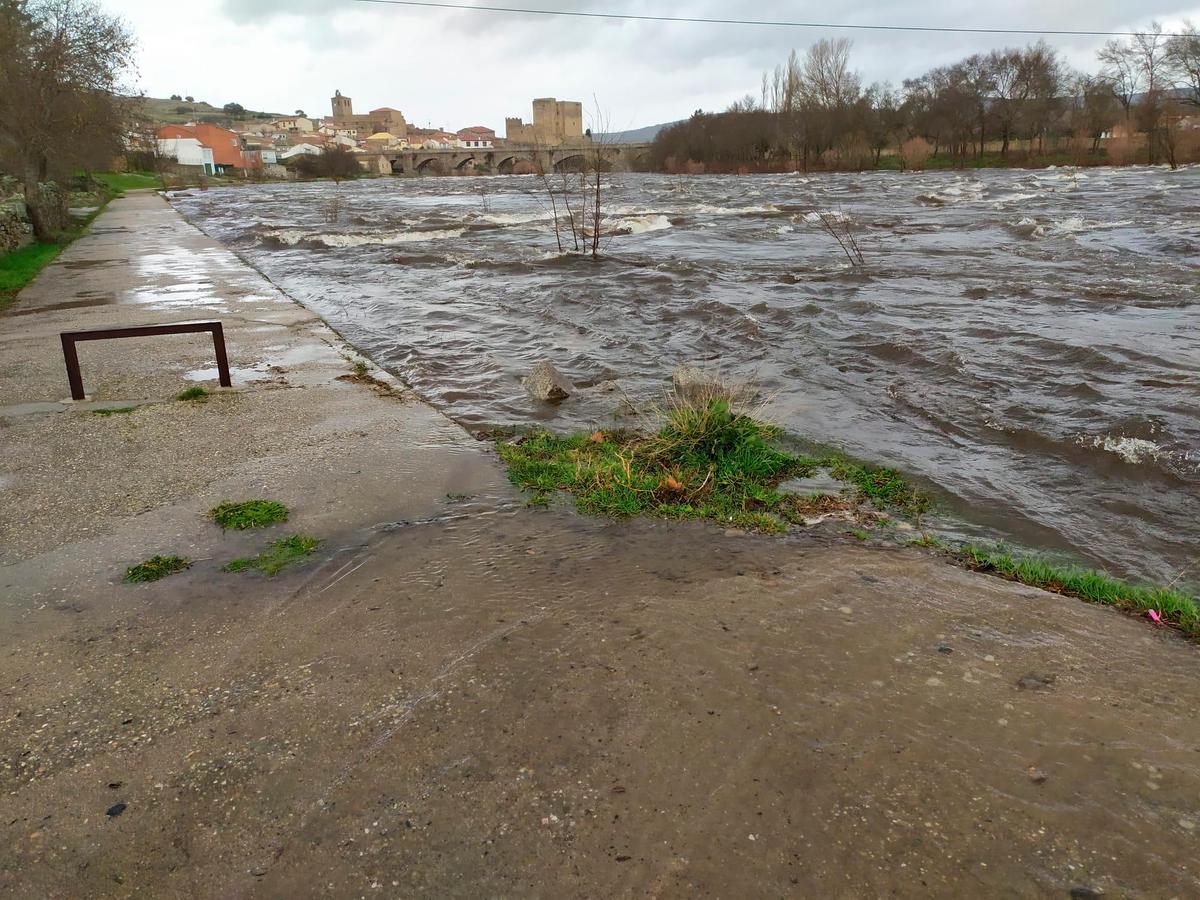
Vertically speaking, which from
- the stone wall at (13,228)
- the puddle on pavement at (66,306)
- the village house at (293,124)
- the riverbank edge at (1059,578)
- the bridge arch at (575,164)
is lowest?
the riverbank edge at (1059,578)

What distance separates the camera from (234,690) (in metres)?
2.98

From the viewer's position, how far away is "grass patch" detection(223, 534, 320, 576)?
12.7ft

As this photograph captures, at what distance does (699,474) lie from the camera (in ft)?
16.6

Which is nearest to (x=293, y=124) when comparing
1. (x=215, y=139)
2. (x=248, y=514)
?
(x=215, y=139)

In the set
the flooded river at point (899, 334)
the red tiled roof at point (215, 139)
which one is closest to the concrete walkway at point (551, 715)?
the flooded river at point (899, 334)

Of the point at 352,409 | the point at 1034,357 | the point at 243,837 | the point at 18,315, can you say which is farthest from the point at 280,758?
the point at 18,315

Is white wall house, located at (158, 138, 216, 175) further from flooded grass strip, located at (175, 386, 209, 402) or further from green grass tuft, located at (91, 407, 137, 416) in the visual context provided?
green grass tuft, located at (91, 407, 137, 416)

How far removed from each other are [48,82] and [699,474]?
20515 millimetres

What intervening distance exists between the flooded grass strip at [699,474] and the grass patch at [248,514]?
4.56 feet

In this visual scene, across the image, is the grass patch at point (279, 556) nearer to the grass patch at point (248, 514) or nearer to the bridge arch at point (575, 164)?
the grass patch at point (248, 514)

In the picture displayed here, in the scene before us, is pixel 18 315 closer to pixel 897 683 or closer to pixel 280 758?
pixel 280 758

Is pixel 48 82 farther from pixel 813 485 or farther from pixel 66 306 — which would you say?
pixel 813 485

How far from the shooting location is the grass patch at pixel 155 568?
12.4 ft

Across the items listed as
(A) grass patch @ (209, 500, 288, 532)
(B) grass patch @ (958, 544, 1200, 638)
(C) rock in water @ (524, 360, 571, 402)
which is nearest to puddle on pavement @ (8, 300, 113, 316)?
(C) rock in water @ (524, 360, 571, 402)
